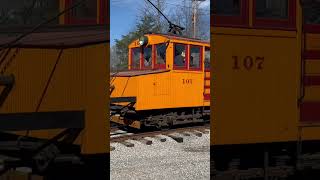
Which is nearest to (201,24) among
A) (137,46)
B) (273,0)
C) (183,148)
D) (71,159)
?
(273,0)

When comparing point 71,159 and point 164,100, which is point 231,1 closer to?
point 71,159

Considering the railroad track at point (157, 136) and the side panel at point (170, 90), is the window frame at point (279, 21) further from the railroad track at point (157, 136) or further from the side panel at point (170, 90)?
the side panel at point (170, 90)

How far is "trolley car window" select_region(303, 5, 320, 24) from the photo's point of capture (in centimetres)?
288

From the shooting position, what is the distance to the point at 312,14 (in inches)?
114

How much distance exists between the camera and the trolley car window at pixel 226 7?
2.59 meters

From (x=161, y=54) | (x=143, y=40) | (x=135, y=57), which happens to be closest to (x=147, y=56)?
(x=135, y=57)

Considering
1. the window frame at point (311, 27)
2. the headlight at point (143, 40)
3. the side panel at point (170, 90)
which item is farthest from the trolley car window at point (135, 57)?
the window frame at point (311, 27)

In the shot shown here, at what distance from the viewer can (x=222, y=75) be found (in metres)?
2.66

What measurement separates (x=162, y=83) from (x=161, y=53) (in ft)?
2.64

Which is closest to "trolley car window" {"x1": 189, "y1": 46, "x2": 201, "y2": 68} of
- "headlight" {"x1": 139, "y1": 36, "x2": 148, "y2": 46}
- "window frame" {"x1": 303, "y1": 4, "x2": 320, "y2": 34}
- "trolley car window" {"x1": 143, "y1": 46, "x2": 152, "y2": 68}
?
"trolley car window" {"x1": 143, "y1": 46, "x2": 152, "y2": 68}

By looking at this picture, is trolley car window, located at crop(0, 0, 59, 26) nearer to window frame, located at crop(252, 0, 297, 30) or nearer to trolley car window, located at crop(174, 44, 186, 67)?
window frame, located at crop(252, 0, 297, 30)

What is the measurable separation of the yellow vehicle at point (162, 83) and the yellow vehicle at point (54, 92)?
7409 mm

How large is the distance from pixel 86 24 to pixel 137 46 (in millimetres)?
8388

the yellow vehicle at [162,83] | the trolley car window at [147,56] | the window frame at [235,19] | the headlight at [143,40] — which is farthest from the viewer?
the trolley car window at [147,56]
